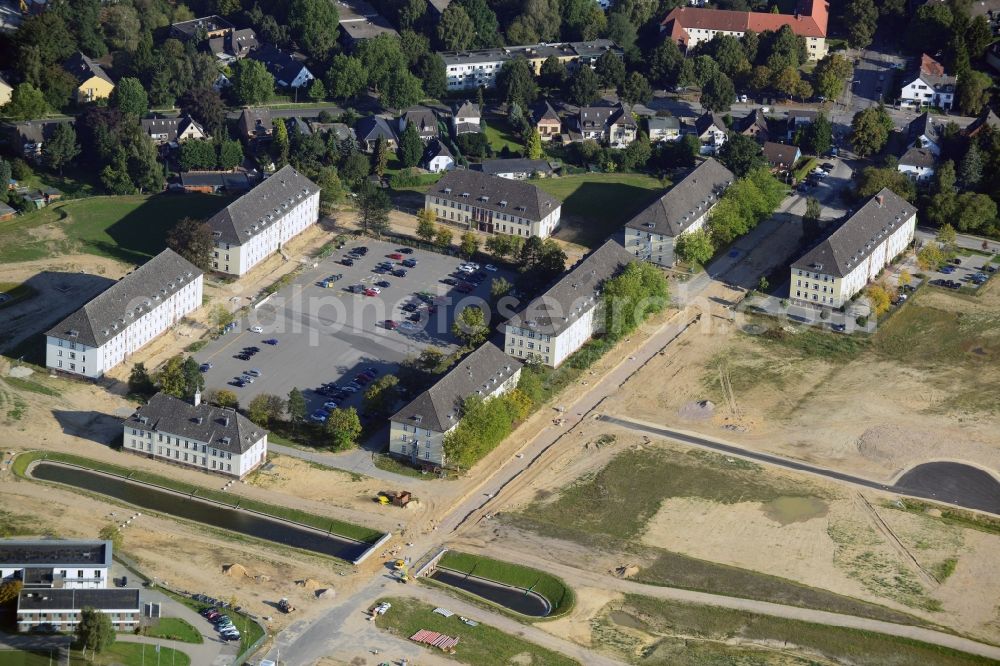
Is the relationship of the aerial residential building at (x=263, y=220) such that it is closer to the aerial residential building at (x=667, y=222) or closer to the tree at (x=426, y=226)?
the tree at (x=426, y=226)

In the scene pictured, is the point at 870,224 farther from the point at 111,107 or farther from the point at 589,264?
the point at 111,107

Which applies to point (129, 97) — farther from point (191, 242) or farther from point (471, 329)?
point (471, 329)

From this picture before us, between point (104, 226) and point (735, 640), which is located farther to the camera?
point (104, 226)

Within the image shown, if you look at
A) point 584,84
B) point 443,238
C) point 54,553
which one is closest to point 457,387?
point 443,238

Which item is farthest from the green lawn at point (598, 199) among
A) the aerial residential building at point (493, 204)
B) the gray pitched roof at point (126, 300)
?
the gray pitched roof at point (126, 300)

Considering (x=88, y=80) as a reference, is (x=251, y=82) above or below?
below

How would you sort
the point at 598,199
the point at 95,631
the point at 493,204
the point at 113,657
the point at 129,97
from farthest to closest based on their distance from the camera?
the point at 129,97
the point at 598,199
the point at 493,204
the point at 113,657
the point at 95,631

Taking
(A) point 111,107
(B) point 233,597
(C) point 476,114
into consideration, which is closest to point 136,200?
(A) point 111,107
